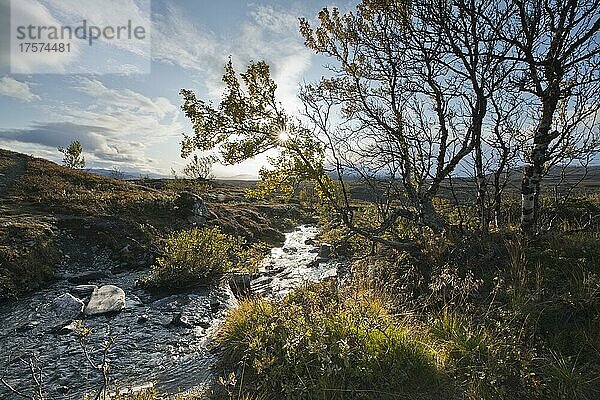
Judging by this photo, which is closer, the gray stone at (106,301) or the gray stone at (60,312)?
the gray stone at (60,312)

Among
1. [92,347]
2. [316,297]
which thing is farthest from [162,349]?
[316,297]

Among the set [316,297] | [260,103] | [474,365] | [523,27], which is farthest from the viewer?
[260,103]

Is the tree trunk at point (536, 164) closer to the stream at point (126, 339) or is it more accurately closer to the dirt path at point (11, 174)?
the stream at point (126, 339)

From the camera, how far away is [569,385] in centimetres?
445

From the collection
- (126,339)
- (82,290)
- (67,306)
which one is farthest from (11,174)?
(126,339)

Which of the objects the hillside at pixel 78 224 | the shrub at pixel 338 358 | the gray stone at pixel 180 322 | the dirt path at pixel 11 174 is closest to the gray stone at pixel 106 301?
Answer: the gray stone at pixel 180 322

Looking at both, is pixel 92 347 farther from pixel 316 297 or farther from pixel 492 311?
pixel 492 311

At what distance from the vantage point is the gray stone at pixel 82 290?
11.1 meters

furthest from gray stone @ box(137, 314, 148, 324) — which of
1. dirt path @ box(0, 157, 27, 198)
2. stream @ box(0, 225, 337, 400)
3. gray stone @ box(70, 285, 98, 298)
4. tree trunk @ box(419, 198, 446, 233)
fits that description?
dirt path @ box(0, 157, 27, 198)

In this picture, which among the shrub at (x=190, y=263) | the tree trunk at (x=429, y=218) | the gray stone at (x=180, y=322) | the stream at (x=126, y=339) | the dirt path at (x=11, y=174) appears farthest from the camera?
the dirt path at (x=11, y=174)

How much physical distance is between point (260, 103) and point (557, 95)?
778cm

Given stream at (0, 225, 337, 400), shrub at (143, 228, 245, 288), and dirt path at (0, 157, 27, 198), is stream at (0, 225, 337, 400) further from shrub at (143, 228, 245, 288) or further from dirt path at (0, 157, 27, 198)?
dirt path at (0, 157, 27, 198)

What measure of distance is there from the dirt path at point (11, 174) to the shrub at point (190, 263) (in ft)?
51.3

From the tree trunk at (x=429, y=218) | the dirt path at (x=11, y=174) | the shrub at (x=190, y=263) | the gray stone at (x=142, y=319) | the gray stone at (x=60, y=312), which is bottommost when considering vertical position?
the gray stone at (x=142, y=319)
